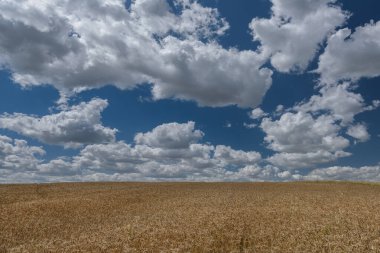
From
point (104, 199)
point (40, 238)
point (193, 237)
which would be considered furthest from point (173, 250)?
point (104, 199)

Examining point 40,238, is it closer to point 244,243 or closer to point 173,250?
point 173,250

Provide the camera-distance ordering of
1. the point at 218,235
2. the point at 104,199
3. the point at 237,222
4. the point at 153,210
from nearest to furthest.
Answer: the point at 218,235 → the point at 237,222 → the point at 153,210 → the point at 104,199

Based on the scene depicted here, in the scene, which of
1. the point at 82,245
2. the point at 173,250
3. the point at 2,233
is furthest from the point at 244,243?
the point at 2,233

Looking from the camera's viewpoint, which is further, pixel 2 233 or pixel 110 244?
pixel 2 233

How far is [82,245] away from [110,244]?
5.03 feet

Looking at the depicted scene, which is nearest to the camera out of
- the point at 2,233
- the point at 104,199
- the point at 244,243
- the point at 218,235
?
the point at 244,243

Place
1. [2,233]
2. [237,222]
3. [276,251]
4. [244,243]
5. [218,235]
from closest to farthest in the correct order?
[276,251] → [244,243] → [218,235] → [237,222] → [2,233]

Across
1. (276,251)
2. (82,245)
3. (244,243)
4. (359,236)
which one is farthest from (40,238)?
(359,236)

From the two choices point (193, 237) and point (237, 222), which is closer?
point (193, 237)

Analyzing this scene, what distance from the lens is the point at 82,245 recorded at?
18.7 meters

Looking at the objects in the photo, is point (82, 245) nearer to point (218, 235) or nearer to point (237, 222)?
point (218, 235)

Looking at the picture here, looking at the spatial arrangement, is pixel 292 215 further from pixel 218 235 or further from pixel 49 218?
pixel 49 218

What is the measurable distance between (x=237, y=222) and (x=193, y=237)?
15.2 feet

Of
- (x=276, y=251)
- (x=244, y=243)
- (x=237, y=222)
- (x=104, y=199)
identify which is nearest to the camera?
(x=276, y=251)
